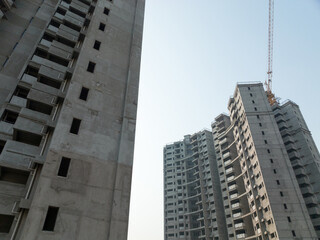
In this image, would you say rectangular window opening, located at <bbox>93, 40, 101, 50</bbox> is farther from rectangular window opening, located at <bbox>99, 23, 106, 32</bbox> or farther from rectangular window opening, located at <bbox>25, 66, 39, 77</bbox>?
rectangular window opening, located at <bbox>25, 66, 39, 77</bbox>

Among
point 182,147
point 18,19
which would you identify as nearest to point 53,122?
point 18,19

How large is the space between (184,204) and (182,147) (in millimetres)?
30142

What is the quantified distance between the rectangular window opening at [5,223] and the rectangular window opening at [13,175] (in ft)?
9.10

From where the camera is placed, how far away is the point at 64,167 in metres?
17.8

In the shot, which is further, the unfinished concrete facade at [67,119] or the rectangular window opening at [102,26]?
the rectangular window opening at [102,26]

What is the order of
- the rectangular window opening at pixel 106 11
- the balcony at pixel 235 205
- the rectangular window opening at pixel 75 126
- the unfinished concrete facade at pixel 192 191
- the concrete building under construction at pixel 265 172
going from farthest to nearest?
1. the unfinished concrete facade at pixel 192 191
2. the balcony at pixel 235 205
3. the concrete building under construction at pixel 265 172
4. the rectangular window opening at pixel 106 11
5. the rectangular window opening at pixel 75 126

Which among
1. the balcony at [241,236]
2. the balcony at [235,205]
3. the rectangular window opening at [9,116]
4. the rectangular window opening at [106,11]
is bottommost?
the balcony at [241,236]

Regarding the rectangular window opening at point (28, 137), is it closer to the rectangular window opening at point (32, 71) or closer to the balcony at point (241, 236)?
the rectangular window opening at point (32, 71)

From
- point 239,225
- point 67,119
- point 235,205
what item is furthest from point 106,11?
point 239,225

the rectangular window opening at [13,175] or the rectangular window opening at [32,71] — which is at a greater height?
the rectangular window opening at [32,71]

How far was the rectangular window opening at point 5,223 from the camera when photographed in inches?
672

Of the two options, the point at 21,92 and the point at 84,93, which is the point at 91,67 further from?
the point at 21,92

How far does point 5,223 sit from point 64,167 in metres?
6.11

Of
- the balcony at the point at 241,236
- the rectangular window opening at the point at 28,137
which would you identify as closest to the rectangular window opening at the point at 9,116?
the rectangular window opening at the point at 28,137
